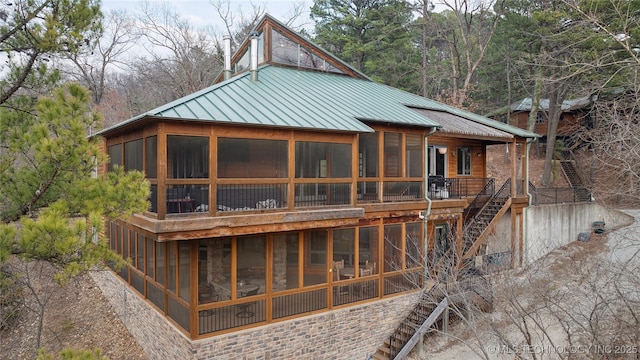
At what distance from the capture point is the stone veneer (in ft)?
30.2

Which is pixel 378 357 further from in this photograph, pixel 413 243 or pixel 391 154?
pixel 391 154

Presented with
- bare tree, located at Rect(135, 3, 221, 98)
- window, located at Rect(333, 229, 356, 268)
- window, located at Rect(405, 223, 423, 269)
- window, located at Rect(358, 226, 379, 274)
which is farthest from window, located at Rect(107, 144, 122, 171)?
bare tree, located at Rect(135, 3, 221, 98)

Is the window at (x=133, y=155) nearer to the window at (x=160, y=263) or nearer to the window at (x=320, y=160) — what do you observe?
the window at (x=160, y=263)

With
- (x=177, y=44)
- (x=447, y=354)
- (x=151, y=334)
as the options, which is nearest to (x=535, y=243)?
(x=447, y=354)

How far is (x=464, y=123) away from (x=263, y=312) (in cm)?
1083

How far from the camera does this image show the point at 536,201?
17703 mm

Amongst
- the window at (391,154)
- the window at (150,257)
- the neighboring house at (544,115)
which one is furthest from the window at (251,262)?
the neighboring house at (544,115)

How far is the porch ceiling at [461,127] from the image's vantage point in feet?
45.6

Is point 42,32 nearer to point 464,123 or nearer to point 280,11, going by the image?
→ point 464,123

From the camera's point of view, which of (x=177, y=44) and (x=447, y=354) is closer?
(x=447, y=354)

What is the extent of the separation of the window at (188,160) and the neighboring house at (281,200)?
0.15 feet

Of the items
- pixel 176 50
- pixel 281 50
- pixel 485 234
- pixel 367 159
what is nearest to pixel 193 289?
pixel 367 159

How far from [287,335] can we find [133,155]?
691cm

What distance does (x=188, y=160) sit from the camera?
13.1 metres
